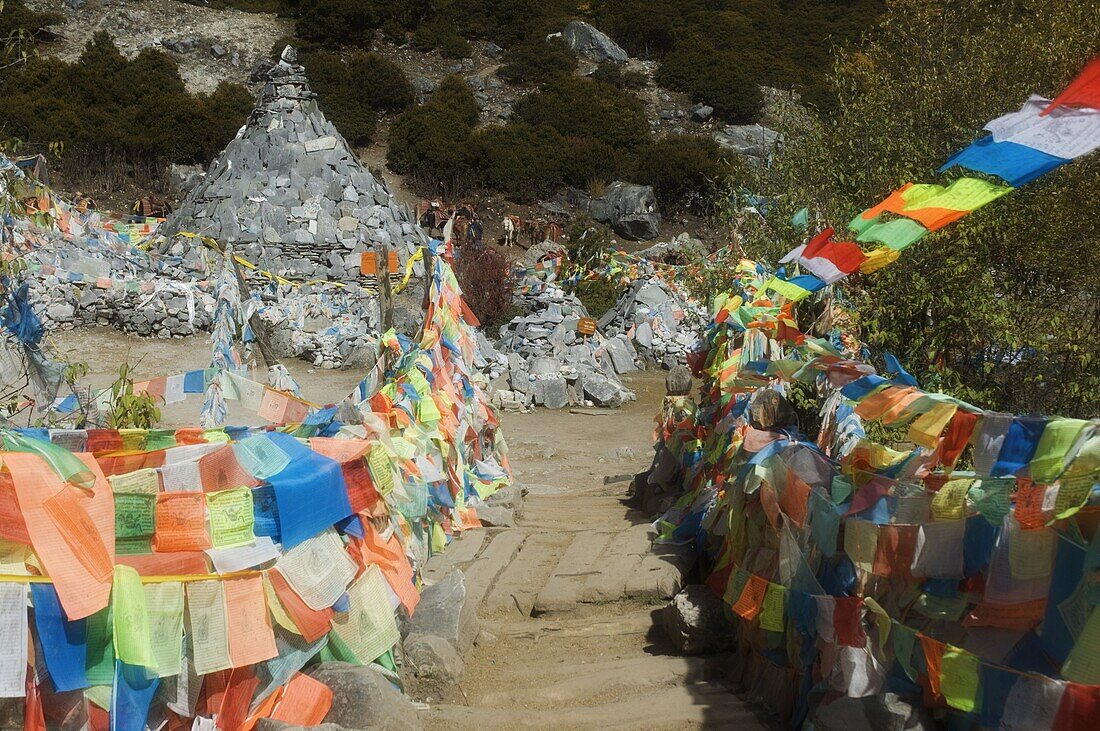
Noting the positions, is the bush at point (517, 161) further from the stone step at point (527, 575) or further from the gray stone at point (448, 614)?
the gray stone at point (448, 614)

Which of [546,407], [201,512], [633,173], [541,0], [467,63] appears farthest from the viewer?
[541,0]

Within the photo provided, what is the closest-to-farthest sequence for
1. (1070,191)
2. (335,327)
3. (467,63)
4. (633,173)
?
1. (1070,191)
2. (335,327)
3. (633,173)
4. (467,63)

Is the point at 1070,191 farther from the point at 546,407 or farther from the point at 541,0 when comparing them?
the point at 541,0

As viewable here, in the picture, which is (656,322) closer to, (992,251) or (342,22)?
(992,251)

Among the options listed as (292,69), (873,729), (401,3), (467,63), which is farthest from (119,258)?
(401,3)

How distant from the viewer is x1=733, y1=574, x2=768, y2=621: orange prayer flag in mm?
4285

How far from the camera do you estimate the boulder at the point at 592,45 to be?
47031 millimetres

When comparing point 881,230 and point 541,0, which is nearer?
point 881,230

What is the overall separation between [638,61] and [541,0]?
704 cm

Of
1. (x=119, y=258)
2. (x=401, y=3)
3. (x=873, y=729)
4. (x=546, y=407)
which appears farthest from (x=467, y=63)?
(x=873, y=729)

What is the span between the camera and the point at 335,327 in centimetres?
1780

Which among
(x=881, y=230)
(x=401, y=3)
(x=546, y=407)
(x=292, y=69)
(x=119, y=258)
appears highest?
(x=401, y=3)

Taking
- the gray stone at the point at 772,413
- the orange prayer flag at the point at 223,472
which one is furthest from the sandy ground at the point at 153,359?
the orange prayer flag at the point at 223,472

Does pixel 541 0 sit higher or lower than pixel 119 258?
higher
